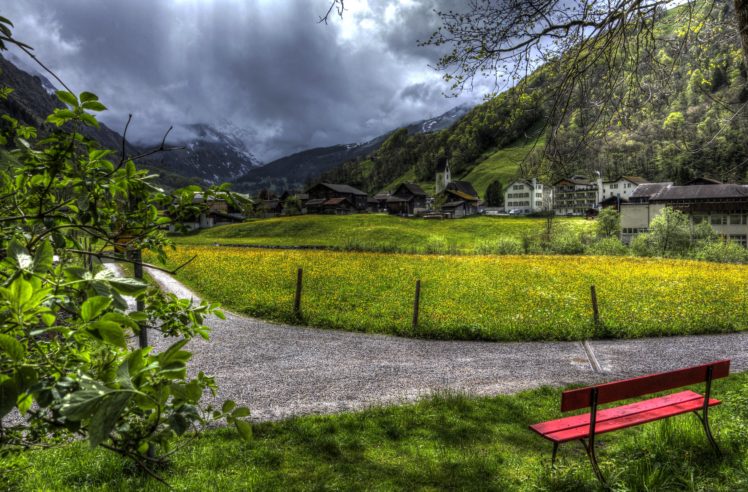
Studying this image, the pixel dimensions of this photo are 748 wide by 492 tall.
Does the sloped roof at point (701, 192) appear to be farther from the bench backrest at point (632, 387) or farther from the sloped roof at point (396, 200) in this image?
the sloped roof at point (396, 200)

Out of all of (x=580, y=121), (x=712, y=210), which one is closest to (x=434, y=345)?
(x=580, y=121)

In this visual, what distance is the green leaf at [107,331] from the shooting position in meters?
1.22

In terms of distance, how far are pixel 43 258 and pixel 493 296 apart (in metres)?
20.7

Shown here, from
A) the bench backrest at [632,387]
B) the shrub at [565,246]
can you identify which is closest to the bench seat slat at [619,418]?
the bench backrest at [632,387]

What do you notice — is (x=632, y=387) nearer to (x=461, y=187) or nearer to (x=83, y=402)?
(x=83, y=402)

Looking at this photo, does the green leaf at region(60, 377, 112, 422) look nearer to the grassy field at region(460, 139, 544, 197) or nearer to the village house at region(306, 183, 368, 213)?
the village house at region(306, 183, 368, 213)

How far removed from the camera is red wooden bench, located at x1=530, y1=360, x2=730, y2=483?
4949 millimetres

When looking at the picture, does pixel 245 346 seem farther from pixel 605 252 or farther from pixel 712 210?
pixel 712 210

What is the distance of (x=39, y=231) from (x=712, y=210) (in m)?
77.9

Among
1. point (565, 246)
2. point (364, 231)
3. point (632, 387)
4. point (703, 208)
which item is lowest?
point (565, 246)

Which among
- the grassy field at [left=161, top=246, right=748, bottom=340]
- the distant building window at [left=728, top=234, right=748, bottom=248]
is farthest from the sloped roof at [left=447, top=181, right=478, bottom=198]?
the grassy field at [left=161, top=246, right=748, bottom=340]

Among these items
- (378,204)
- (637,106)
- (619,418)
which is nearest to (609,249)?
(637,106)

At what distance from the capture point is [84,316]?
49.0 inches

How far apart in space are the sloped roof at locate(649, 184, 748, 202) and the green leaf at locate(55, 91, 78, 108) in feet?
247
